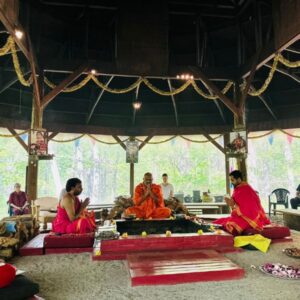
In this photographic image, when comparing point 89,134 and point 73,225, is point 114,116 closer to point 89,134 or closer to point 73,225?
point 89,134

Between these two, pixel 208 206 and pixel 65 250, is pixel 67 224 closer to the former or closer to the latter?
pixel 65 250

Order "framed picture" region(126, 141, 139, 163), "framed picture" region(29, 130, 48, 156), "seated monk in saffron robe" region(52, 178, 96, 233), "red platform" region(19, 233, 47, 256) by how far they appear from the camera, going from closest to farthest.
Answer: "red platform" region(19, 233, 47, 256), "seated monk in saffron robe" region(52, 178, 96, 233), "framed picture" region(29, 130, 48, 156), "framed picture" region(126, 141, 139, 163)

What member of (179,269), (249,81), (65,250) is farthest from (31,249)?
(249,81)

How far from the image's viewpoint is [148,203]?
6.29 metres

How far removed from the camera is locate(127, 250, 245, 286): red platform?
3.03 metres

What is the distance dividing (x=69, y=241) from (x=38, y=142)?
3330 millimetres

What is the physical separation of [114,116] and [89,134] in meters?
1.22

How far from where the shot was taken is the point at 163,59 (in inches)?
293

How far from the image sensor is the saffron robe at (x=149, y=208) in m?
6.12

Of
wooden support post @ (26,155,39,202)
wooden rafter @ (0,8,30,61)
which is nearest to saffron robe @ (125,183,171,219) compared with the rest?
wooden support post @ (26,155,39,202)

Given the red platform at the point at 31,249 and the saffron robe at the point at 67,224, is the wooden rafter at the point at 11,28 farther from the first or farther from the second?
the red platform at the point at 31,249

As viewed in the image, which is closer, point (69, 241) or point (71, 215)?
point (69, 241)

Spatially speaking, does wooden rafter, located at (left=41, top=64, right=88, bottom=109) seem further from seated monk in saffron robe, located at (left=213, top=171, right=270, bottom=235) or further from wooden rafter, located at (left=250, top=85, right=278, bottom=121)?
wooden rafter, located at (left=250, top=85, right=278, bottom=121)

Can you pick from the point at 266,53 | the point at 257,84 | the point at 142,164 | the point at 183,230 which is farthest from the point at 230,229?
the point at 142,164
